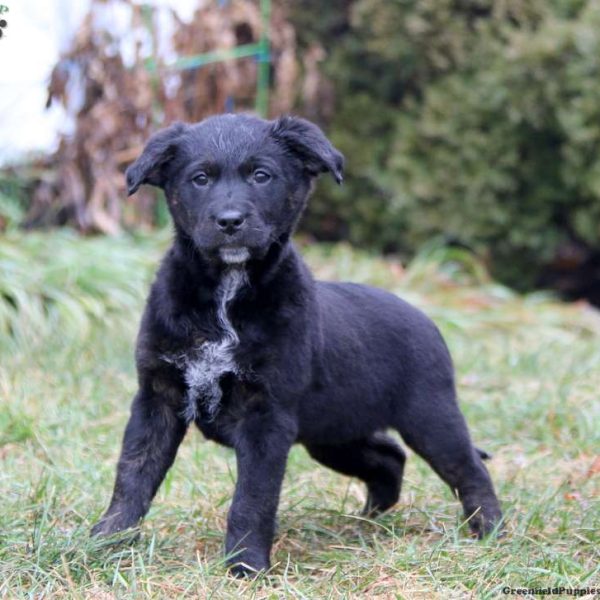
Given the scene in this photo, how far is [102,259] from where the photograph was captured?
25.3 ft

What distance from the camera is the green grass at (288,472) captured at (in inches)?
132

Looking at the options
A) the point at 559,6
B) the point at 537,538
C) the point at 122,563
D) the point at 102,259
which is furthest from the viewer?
the point at 559,6

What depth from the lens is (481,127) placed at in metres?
9.20

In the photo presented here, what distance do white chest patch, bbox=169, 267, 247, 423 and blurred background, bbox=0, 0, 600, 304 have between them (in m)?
5.35

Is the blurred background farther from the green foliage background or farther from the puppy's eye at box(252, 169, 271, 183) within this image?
the puppy's eye at box(252, 169, 271, 183)

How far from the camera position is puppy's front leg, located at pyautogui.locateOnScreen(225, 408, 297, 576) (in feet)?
11.5

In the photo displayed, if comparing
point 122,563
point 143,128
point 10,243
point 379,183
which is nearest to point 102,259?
point 10,243

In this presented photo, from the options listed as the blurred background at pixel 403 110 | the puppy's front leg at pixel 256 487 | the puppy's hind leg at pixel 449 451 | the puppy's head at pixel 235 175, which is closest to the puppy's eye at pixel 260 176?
the puppy's head at pixel 235 175

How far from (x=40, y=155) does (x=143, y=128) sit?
0.94 m

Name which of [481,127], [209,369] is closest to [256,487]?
[209,369]

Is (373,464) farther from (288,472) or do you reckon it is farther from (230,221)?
(230,221)

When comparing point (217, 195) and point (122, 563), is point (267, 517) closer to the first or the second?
point (122, 563)

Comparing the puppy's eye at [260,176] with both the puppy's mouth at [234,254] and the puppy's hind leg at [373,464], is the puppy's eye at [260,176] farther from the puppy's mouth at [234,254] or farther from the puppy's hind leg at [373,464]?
the puppy's hind leg at [373,464]

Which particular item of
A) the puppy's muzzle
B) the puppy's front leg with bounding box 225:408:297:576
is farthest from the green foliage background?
the puppy's front leg with bounding box 225:408:297:576
